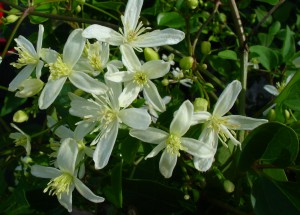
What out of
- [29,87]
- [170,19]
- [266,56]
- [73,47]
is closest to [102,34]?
[73,47]

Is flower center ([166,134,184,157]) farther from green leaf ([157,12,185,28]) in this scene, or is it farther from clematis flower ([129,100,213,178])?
green leaf ([157,12,185,28])

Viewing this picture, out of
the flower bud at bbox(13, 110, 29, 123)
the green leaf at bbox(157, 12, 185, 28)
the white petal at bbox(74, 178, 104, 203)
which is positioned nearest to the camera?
the white petal at bbox(74, 178, 104, 203)

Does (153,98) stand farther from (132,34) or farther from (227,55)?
(227,55)

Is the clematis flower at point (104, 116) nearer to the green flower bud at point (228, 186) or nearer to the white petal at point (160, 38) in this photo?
the white petal at point (160, 38)

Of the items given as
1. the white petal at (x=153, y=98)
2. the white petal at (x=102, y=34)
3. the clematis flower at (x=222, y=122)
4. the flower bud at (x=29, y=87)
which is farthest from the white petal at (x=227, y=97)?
the flower bud at (x=29, y=87)

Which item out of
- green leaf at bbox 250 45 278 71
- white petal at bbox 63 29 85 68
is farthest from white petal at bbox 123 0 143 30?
green leaf at bbox 250 45 278 71

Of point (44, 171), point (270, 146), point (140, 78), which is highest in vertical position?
point (140, 78)

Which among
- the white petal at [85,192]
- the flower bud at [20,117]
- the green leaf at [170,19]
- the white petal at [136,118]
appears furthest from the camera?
the green leaf at [170,19]
